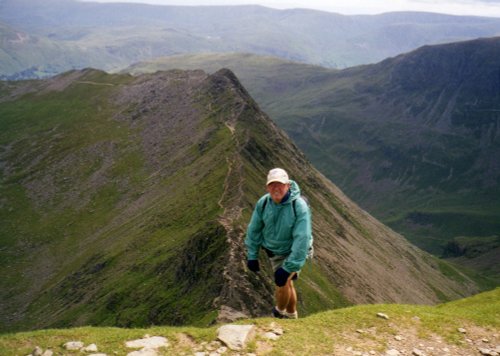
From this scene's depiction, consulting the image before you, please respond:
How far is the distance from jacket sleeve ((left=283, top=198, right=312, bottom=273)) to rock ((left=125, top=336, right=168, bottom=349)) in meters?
5.85

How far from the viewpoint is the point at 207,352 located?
1706 cm

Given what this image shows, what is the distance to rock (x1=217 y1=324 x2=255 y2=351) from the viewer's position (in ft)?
57.1

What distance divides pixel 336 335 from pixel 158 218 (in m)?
63.6

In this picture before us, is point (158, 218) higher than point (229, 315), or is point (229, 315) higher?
point (229, 315)

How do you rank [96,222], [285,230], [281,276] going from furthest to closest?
[96,222] < [285,230] < [281,276]

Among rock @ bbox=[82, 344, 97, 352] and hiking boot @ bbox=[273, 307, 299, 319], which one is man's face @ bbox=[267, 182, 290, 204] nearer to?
hiking boot @ bbox=[273, 307, 299, 319]

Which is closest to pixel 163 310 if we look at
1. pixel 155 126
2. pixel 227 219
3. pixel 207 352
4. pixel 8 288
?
pixel 227 219

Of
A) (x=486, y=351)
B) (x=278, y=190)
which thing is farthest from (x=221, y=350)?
(x=486, y=351)

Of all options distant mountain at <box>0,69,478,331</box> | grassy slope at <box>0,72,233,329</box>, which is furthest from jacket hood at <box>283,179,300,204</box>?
grassy slope at <box>0,72,233,329</box>

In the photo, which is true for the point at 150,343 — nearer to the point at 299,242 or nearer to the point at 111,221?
the point at 299,242

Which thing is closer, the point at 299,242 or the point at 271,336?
the point at 299,242

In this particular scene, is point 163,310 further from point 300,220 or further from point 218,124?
point 218,124

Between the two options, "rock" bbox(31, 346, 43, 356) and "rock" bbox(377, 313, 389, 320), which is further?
"rock" bbox(377, 313, 389, 320)

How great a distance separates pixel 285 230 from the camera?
1811cm
